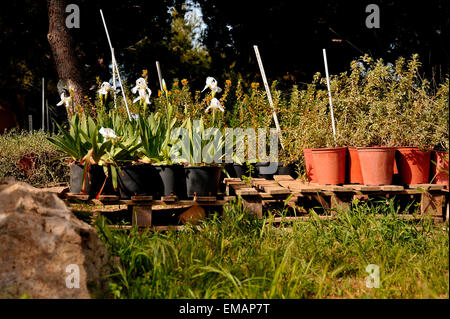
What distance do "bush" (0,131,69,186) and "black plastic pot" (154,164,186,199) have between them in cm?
220

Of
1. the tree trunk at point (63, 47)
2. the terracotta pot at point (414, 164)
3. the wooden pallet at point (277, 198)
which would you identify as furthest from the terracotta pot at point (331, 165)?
the tree trunk at point (63, 47)

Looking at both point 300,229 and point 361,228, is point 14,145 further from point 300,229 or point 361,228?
point 361,228

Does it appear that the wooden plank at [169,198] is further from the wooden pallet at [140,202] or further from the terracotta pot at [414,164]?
the terracotta pot at [414,164]

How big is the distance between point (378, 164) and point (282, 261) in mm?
1738

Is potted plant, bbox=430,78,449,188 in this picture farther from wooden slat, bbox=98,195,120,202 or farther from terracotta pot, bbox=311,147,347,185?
wooden slat, bbox=98,195,120,202

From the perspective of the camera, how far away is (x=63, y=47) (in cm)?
664

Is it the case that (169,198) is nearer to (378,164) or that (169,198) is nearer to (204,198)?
(204,198)

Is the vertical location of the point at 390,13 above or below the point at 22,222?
above

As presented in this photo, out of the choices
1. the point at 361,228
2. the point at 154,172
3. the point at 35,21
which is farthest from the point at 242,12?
the point at 361,228

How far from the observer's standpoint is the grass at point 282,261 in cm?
185

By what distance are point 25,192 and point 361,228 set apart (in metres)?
2.10

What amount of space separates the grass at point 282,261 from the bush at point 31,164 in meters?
2.93

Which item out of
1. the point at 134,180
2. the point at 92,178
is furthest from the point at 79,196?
the point at 134,180

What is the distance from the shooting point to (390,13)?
8562 mm
